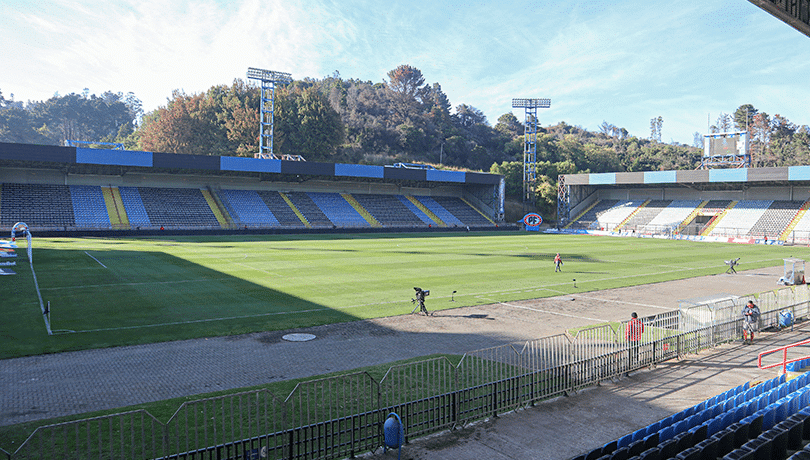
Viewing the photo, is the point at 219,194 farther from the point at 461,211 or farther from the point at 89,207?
the point at 461,211

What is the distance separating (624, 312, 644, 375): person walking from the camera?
13.5 m

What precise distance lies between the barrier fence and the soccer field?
7.13 meters

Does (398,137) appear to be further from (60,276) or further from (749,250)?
(60,276)

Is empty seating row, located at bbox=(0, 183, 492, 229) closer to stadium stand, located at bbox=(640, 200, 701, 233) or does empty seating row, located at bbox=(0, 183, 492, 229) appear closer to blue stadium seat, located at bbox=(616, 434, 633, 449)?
stadium stand, located at bbox=(640, 200, 701, 233)

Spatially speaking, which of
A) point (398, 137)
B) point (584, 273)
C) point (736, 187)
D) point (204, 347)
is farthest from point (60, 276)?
point (398, 137)

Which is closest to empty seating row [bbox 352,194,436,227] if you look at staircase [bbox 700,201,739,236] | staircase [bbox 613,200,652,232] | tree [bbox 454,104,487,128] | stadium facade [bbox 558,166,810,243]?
stadium facade [bbox 558,166,810,243]

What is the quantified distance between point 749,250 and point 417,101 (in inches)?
3814

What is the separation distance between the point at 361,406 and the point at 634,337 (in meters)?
7.94

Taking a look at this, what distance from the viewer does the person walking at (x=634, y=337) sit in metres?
13.5

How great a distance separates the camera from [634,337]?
14.2m

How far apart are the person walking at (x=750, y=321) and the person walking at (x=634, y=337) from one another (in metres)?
4.96

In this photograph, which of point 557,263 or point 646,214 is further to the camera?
point 646,214

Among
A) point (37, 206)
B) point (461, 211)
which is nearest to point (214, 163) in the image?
point (37, 206)

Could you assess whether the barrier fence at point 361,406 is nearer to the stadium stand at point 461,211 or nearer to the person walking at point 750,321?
the person walking at point 750,321
